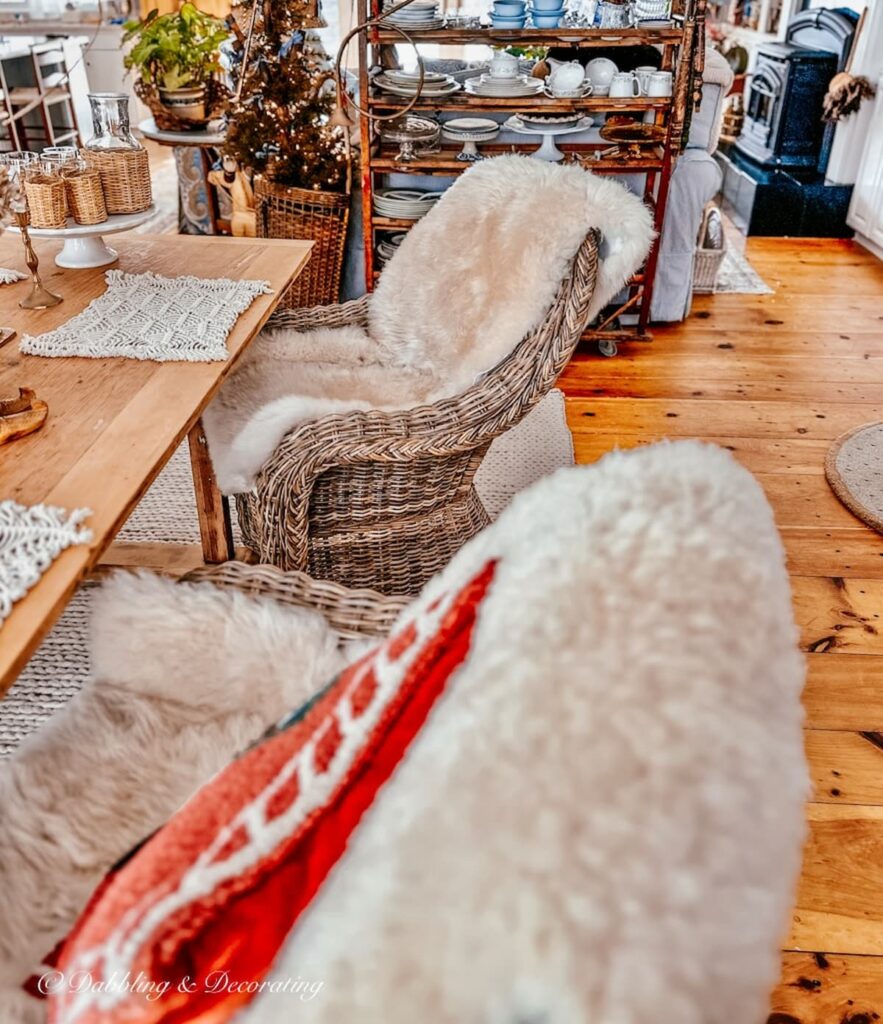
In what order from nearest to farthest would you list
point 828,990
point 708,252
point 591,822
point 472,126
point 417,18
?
point 591,822 → point 828,990 → point 417,18 → point 472,126 → point 708,252

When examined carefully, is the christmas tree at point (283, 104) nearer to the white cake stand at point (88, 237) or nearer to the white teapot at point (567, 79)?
the white teapot at point (567, 79)

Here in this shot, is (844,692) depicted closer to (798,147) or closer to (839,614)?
(839,614)

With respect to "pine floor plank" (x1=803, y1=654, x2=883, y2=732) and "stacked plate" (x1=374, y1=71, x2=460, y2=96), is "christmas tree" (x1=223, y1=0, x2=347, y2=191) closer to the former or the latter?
"stacked plate" (x1=374, y1=71, x2=460, y2=96)

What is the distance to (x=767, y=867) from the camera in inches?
17.3

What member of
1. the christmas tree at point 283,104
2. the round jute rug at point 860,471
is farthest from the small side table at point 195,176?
the round jute rug at point 860,471

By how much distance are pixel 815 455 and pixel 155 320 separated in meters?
2.01

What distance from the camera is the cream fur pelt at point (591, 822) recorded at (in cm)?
40

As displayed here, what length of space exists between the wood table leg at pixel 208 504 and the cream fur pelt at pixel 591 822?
140 centimetres

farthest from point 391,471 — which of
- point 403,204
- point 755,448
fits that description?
point 403,204

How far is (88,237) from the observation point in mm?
1792

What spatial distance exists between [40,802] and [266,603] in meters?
0.32

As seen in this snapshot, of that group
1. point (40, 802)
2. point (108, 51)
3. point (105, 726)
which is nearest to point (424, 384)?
point (105, 726)

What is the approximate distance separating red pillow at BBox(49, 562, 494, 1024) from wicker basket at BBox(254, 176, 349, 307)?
Result: 2672mm

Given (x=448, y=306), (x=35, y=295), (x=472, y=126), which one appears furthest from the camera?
(x=472, y=126)
